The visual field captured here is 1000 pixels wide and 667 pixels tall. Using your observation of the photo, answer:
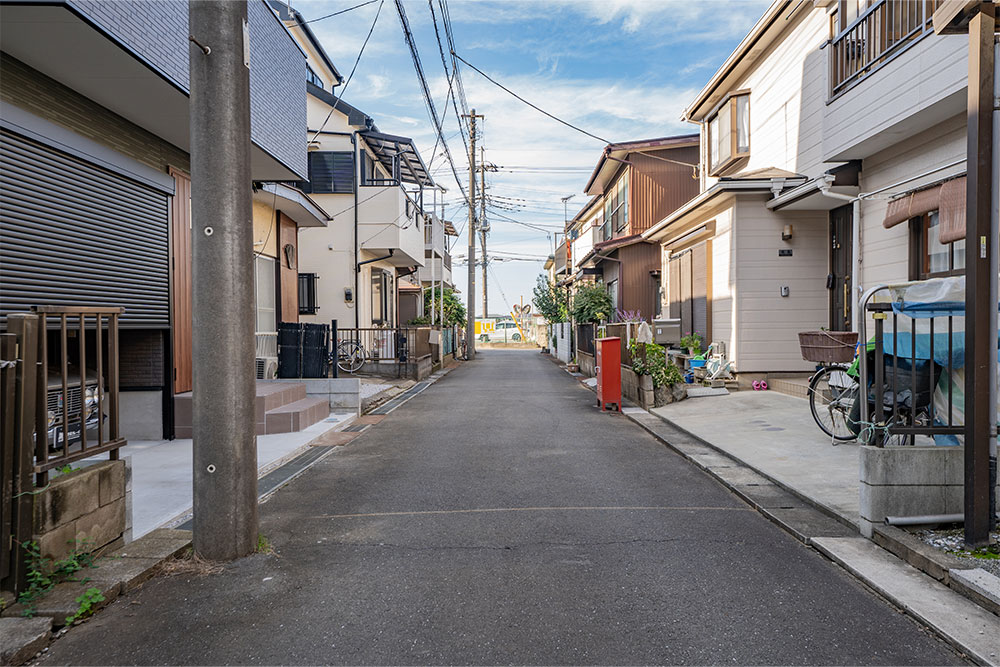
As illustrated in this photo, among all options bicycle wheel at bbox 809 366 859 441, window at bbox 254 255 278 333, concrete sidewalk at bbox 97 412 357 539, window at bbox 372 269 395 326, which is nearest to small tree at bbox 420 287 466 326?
window at bbox 372 269 395 326

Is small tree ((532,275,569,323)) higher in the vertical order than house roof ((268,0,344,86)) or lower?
Result: lower

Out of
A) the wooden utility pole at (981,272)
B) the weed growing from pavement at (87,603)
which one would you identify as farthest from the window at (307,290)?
the wooden utility pole at (981,272)

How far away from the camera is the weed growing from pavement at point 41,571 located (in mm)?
2957

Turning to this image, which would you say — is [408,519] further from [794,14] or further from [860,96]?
[794,14]

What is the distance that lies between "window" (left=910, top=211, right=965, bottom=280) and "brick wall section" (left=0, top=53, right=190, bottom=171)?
29.4ft

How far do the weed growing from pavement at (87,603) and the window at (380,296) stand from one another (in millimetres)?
17979

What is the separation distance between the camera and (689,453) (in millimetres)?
6789

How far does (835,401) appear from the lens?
21.8 feet

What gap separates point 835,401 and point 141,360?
25.1ft

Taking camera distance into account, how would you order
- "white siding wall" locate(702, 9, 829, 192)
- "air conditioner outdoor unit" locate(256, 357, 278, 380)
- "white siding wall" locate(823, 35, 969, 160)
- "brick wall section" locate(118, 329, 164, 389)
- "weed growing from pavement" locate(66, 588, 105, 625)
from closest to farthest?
1. "weed growing from pavement" locate(66, 588, 105, 625)
2. "white siding wall" locate(823, 35, 969, 160)
3. "brick wall section" locate(118, 329, 164, 389)
4. "white siding wall" locate(702, 9, 829, 192)
5. "air conditioner outdoor unit" locate(256, 357, 278, 380)

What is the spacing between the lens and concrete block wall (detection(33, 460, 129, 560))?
10.1ft

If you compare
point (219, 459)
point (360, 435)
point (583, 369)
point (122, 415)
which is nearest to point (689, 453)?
point (360, 435)

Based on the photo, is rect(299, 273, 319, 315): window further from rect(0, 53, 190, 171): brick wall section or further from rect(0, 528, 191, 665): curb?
rect(0, 528, 191, 665): curb

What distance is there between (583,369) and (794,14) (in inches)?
427
